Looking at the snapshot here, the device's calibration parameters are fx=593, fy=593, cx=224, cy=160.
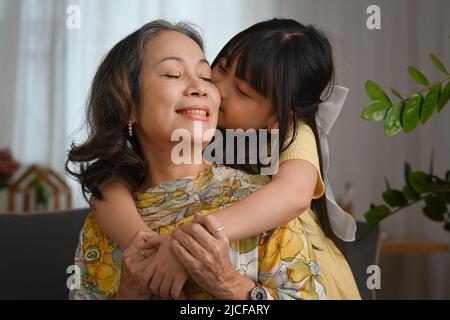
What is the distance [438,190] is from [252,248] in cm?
81

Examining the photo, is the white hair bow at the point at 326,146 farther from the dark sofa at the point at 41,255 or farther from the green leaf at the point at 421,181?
the green leaf at the point at 421,181

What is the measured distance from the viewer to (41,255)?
1.50 meters

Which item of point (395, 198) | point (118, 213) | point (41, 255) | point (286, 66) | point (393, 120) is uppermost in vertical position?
point (286, 66)

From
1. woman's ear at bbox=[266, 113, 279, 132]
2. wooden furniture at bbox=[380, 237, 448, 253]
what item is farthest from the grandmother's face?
wooden furniture at bbox=[380, 237, 448, 253]

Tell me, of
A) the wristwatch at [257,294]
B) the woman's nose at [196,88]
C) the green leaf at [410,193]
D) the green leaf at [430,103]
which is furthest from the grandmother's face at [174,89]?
the green leaf at [410,193]

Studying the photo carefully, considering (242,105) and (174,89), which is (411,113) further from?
(174,89)

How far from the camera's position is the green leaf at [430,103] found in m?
1.34

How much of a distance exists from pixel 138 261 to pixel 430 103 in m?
0.78

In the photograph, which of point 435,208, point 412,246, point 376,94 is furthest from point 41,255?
point 412,246

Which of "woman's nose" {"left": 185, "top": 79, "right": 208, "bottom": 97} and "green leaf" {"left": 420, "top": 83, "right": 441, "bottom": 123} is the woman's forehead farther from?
"green leaf" {"left": 420, "top": 83, "right": 441, "bottom": 123}

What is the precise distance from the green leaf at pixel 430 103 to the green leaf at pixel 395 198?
0.36 metres

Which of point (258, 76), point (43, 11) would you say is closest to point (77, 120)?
point (43, 11)
